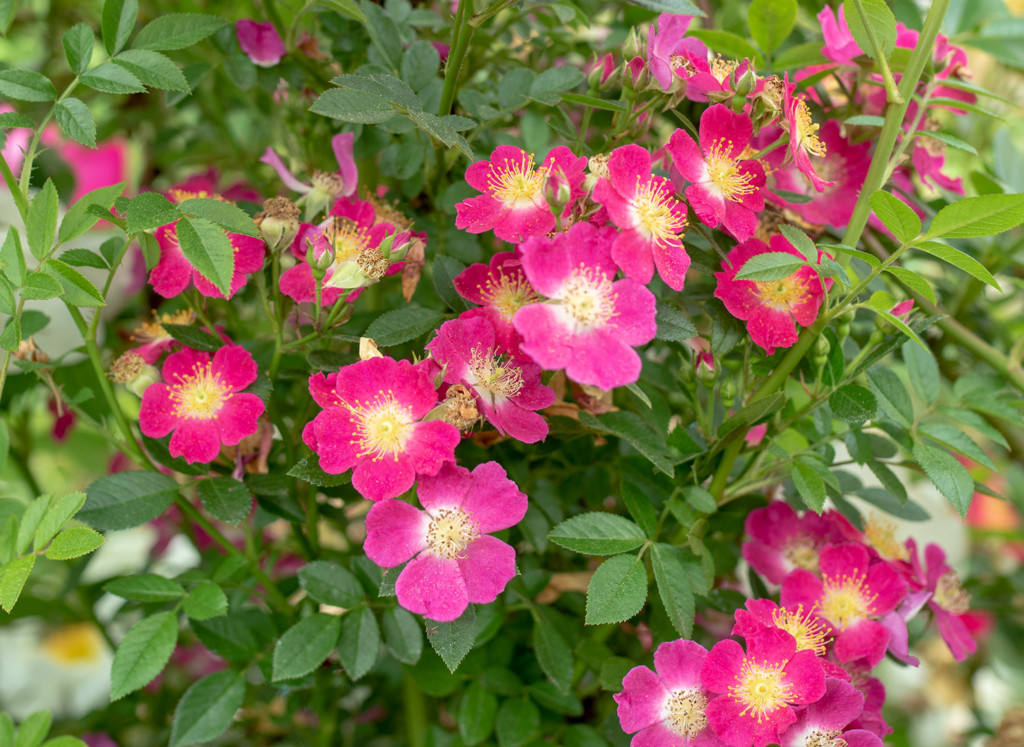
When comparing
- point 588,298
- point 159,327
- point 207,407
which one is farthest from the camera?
point 159,327

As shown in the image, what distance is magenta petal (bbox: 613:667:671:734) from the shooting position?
0.56 m

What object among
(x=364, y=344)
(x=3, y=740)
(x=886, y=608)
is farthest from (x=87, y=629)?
(x=886, y=608)

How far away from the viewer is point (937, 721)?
1585 millimetres

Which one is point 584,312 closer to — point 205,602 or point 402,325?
point 402,325

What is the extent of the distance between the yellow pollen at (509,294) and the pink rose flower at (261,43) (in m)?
0.37

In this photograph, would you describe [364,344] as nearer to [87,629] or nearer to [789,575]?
[789,575]

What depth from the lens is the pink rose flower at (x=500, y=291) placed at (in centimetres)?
56

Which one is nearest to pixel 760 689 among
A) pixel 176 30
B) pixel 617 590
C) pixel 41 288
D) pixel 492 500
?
pixel 617 590

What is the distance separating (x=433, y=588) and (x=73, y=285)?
0.32 meters

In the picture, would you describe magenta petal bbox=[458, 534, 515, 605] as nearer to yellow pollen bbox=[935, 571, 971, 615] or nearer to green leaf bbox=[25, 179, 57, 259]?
green leaf bbox=[25, 179, 57, 259]

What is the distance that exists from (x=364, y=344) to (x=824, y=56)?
1.62 feet

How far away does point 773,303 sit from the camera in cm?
57

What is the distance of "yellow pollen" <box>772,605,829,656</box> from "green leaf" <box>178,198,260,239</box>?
0.45 meters

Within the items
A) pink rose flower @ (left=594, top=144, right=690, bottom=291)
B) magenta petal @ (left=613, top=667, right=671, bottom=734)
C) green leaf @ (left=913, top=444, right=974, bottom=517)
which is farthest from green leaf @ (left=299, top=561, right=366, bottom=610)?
green leaf @ (left=913, top=444, right=974, bottom=517)
